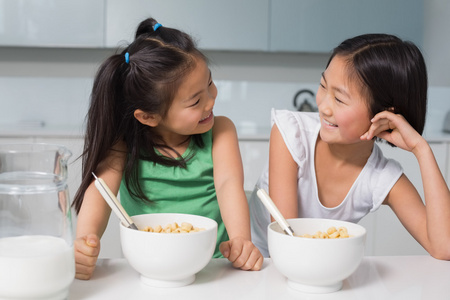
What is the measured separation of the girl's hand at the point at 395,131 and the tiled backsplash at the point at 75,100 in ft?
6.84

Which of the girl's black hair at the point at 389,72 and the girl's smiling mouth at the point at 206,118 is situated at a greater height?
the girl's black hair at the point at 389,72

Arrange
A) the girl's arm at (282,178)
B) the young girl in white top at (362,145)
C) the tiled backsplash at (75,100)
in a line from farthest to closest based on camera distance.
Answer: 1. the tiled backsplash at (75,100)
2. the girl's arm at (282,178)
3. the young girl in white top at (362,145)

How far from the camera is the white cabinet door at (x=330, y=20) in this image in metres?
3.18

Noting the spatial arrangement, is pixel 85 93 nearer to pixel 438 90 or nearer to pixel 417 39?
pixel 417 39

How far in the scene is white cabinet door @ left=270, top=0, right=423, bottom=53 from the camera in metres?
3.18

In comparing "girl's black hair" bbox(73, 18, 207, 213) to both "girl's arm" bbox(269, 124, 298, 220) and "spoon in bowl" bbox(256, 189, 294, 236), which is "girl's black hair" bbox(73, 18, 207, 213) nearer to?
"girl's arm" bbox(269, 124, 298, 220)

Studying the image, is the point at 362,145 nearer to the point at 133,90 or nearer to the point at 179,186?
the point at 179,186

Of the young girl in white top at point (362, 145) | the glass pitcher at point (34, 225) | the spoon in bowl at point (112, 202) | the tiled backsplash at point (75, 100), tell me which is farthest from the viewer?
the tiled backsplash at point (75, 100)

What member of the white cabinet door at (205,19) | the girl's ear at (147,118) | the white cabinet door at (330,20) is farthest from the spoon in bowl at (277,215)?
the white cabinet door at (330,20)

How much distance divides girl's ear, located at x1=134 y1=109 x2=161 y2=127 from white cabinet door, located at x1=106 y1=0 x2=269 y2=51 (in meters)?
1.82

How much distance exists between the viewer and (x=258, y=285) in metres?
0.87

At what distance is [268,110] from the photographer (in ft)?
11.7

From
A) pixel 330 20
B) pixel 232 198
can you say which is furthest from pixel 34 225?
pixel 330 20

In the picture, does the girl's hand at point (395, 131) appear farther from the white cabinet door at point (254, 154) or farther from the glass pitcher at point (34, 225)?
the white cabinet door at point (254, 154)
